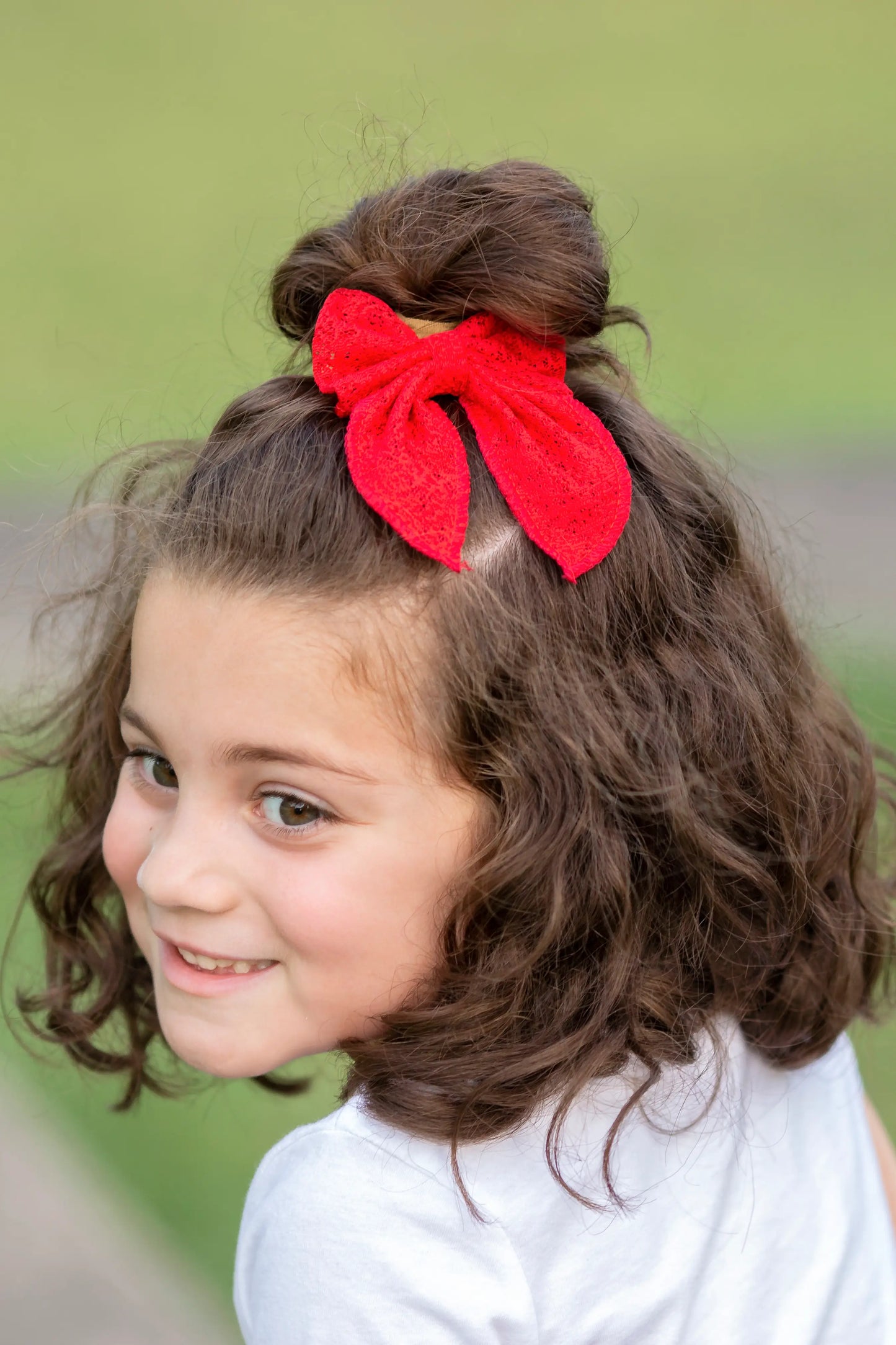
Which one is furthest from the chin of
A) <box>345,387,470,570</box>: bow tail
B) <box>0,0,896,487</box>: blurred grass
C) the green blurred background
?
<box>0,0,896,487</box>: blurred grass

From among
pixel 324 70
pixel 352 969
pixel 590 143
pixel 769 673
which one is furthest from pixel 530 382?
pixel 324 70

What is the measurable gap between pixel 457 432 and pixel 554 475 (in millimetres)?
106

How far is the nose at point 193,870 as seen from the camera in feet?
4.20

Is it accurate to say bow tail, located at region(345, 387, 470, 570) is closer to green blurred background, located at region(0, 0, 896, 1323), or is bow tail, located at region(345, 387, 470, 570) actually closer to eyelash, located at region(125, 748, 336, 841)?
eyelash, located at region(125, 748, 336, 841)

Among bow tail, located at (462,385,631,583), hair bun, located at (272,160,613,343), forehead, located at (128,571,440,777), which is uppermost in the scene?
hair bun, located at (272,160,613,343)

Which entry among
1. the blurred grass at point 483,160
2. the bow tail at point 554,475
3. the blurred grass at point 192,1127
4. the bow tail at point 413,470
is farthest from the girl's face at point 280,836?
the blurred grass at point 483,160

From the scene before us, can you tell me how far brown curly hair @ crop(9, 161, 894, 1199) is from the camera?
1.33 metres

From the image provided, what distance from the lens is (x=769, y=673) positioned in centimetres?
157

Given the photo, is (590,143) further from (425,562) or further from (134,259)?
(425,562)

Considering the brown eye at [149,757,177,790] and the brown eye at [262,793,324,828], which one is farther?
the brown eye at [149,757,177,790]

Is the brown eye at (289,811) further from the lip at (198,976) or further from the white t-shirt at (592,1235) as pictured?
the white t-shirt at (592,1235)

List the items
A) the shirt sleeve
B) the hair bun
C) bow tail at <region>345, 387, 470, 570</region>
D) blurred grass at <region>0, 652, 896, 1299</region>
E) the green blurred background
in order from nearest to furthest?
the shirt sleeve < bow tail at <region>345, 387, 470, 570</region> < the hair bun < blurred grass at <region>0, 652, 896, 1299</region> < the green blurred background

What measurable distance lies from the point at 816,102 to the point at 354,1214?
10315 mm

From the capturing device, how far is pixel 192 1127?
2818 millimetres
